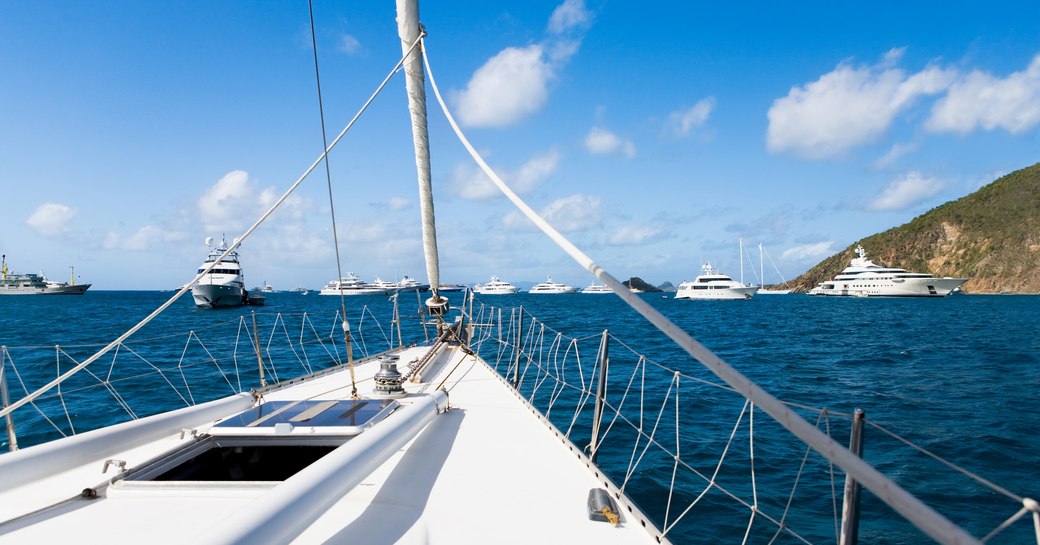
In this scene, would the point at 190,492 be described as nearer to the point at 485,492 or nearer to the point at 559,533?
the point at 485,492

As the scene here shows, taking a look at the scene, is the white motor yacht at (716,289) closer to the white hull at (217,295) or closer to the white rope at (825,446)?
the white hull at (217,295)

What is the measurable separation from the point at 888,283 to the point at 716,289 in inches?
820

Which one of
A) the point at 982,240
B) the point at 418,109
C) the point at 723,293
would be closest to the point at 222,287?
the point at 418,109

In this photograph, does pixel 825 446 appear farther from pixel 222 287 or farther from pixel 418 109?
pixel 222 287

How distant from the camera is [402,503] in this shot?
2.91 metres

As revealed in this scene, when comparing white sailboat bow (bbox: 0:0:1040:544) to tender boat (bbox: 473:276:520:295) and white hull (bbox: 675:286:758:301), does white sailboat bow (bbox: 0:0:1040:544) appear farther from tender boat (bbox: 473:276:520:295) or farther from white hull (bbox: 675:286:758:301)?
tender boat (bbox: 473:276:520:295)

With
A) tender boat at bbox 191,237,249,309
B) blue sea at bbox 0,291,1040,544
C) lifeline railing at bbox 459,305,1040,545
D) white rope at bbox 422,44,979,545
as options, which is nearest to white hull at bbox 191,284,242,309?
tender boat at bbox 191,237,249,309

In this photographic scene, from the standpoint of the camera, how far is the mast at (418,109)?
6160mm

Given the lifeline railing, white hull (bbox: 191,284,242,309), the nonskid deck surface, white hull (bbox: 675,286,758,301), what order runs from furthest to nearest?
1. white hull (bbox: 675,286,758,301)
2. white hull (bbox: 191,284,242,309)
3. the lifeline railing
4. the nonskid deck surface

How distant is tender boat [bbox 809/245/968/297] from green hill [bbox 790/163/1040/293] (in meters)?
5.55

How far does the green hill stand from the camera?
7306cm

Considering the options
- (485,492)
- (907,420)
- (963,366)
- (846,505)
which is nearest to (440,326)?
(485,492)

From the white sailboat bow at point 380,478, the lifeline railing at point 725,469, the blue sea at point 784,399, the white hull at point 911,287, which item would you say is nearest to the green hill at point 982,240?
the white hull at point 911,287

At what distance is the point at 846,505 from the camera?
2260mm
